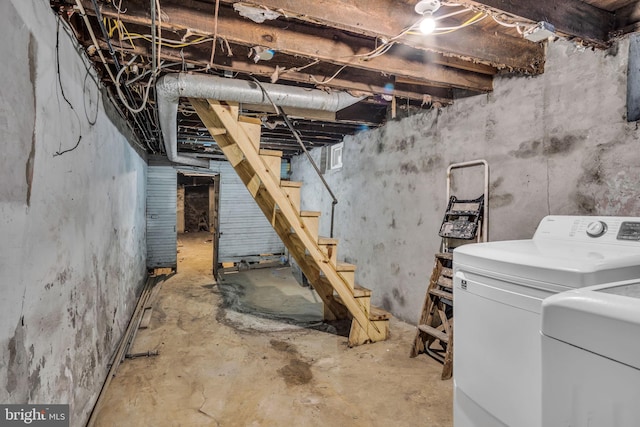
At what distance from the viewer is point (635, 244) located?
4.74ft

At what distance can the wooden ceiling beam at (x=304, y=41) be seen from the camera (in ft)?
5.73

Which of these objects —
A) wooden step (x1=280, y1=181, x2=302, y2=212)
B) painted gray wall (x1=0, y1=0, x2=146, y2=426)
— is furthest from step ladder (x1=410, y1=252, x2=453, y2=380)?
painted gray wall (x1=0, y1=0, x2=146, y2=426)

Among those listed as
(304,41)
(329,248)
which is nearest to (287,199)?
(329,248)

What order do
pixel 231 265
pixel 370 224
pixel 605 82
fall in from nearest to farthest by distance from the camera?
pixel 605 82 < pixel 370 224 < pixel 231 265

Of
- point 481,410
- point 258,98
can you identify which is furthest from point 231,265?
point 481,410

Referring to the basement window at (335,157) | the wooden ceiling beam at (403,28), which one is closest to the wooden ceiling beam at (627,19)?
the wooden ceiling beam at (403,28)

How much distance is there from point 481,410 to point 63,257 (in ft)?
7.12

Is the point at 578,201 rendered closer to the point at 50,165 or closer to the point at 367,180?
the point at 367,180

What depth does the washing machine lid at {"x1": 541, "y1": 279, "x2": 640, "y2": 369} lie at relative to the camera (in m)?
0.57

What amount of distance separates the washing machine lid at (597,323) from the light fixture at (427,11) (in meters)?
1.50

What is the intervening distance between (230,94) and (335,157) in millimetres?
3015

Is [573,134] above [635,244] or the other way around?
above

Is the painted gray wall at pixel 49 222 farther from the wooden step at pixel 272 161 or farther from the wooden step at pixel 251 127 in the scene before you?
the wooden step at pixel 272 161

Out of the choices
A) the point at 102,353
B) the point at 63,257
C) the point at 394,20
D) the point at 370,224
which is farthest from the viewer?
the point at 370,224
